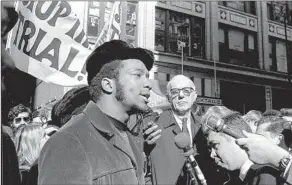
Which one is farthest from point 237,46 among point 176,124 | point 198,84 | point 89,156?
point 89,156

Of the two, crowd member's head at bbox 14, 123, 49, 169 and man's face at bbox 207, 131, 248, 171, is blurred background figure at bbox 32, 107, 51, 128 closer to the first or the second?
crowd member's head at bbox 14, 123, 49, 169

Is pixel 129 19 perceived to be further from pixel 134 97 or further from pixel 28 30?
pixel 134 97

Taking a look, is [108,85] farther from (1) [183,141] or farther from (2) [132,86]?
(1) [183,141]

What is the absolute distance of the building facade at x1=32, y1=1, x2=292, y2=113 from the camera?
17984 millimetres

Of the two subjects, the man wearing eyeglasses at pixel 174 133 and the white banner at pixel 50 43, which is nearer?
the man wearing eyeglasses at pixel 174 133

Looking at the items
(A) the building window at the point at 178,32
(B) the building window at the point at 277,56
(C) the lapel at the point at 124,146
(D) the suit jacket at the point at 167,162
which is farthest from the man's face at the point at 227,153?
(B) the building window at the point at 277,56

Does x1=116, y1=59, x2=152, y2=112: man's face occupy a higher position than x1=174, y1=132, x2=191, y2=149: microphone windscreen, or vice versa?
x1=116, y1=59, x2=152, y2=112: man's face

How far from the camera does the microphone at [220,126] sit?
2.24m

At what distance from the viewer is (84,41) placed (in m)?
4.77

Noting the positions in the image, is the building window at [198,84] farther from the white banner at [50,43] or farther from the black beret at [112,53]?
the black beret at [112,53]

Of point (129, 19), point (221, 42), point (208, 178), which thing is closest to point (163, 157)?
point (208, 178)

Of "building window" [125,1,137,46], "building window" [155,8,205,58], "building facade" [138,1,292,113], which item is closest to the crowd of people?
"building facade" [138,1,292,113]

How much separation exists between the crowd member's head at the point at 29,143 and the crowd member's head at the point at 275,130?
247 cm

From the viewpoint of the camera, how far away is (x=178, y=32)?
1953 cm
